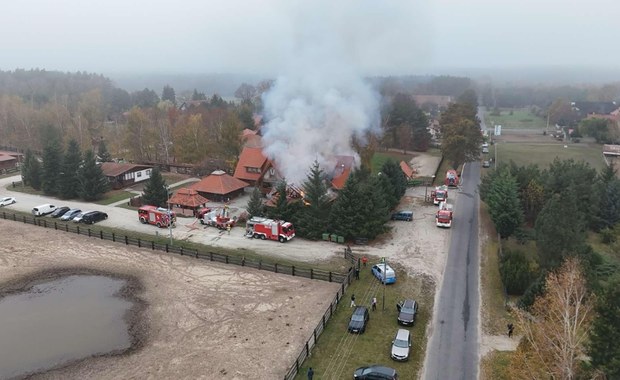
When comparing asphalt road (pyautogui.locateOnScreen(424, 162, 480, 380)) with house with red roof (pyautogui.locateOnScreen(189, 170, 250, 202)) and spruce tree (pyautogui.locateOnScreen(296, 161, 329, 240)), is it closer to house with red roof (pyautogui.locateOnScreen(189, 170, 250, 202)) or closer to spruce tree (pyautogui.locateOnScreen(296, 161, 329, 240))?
spruce tree (pyautogui.locateOnScreen(296, 161, 329, 240))

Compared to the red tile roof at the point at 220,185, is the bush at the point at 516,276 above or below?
below

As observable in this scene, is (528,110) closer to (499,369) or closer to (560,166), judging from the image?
(560,166)

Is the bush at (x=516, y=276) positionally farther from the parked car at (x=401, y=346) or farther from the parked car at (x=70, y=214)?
the parked car at (x=70, y=214)

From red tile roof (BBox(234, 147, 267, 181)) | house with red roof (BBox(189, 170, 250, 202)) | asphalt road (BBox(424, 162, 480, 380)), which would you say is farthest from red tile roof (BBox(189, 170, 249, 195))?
asphalt road (BBox(424, 162, 480, 380))

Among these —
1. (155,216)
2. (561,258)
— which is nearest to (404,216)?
(561,258)

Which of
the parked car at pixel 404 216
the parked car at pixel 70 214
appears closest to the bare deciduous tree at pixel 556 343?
the parked car at pixel 404 216

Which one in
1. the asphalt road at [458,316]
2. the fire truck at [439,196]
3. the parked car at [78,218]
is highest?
the fire truck at [439,196]

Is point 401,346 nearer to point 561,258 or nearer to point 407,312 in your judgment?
point 407,312

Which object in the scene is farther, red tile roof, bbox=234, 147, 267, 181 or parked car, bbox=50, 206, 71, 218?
red tile roof, bbox=234, 147, 267, 181
